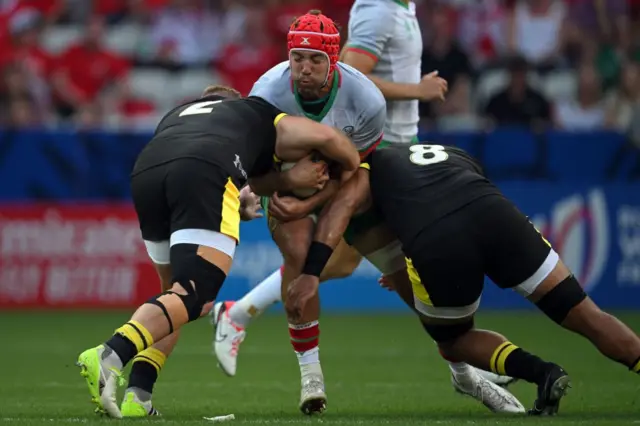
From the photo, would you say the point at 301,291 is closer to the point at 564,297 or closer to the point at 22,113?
the point at 564,297

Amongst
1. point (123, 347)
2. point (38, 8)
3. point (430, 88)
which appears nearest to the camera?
point (123, 347)

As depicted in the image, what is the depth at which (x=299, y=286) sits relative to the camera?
6.99 meters

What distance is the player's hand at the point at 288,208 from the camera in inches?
282

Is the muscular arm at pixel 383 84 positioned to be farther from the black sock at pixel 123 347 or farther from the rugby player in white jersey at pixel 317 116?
the black sock at pixel 123 347

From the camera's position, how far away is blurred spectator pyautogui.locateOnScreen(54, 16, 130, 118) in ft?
52.4

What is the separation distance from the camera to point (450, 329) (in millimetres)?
7125

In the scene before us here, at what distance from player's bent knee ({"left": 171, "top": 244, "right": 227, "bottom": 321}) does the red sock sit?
1114 mm

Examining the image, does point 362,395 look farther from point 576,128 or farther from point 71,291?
point 576,128

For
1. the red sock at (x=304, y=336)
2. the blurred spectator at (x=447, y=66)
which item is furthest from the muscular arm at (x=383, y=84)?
the blurred spectator at (x=447, y=66)

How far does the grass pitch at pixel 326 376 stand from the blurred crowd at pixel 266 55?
3092 mm

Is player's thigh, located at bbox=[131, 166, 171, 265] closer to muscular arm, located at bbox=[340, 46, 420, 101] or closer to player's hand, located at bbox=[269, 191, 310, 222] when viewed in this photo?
player's hand, located at bbox=[269, 191, 310, 222]

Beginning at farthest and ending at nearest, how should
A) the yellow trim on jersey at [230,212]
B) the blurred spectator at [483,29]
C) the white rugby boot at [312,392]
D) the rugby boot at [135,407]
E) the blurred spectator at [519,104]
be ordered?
1. the blurred spectator at [483,29]
2. the blurred spectator at [519,104]
3. the white rugby boot at [312,392]
4. the rugby boot at [135,407]
5. the yellow trim on jersey at [230,212]

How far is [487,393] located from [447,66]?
8.31 metres

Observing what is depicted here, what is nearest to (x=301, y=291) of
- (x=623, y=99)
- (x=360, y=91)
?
(x=360, y=91)
